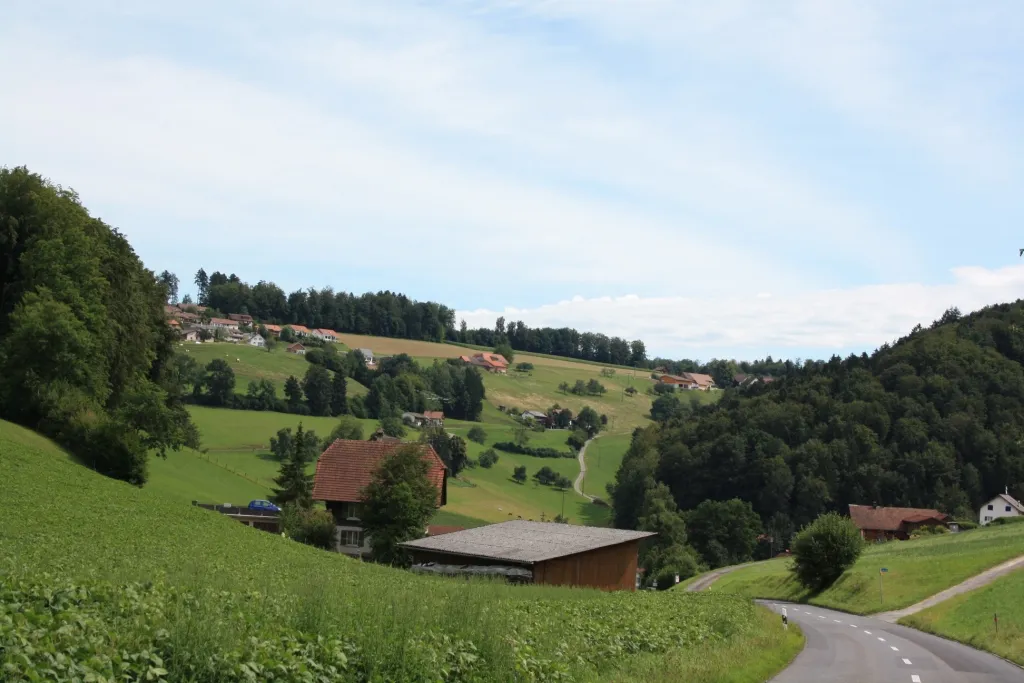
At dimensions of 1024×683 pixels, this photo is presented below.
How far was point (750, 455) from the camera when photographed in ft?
458

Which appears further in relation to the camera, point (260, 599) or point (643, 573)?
point (643, 573)

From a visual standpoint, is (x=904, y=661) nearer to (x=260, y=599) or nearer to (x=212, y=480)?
(x=260, y=599)

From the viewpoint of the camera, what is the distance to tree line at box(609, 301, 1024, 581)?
135 m

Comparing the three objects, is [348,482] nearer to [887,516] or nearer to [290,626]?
[290,626]

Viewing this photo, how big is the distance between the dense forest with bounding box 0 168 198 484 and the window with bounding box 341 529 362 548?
44.1 ft

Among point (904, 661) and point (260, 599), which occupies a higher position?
point (260, 599)

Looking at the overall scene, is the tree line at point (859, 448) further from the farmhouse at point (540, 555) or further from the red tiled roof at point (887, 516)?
the farmhouse at point (540, 555)

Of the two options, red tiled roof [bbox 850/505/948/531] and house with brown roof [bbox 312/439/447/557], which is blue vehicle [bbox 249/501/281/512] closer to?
house with brown roof [bbox 312/439/447/557]

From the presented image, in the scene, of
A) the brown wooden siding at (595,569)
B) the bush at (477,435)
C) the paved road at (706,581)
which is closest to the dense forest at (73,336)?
the brown wooden siding at (595,569)

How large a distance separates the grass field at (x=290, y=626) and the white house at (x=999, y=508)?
4526 inches

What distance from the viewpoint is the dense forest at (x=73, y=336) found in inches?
1905

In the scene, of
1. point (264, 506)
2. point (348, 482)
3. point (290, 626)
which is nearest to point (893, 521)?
point (348, 482)

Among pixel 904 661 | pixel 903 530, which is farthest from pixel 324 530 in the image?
pixel 903 530

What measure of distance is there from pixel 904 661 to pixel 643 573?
8572 cm
